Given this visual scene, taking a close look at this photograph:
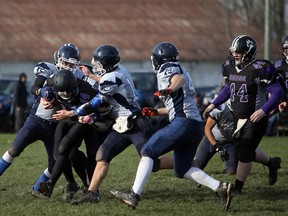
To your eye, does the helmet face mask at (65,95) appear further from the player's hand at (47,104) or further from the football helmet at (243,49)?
the football helmet at (243,49)

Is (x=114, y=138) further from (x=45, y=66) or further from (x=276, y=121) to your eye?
(x=276, y=121)

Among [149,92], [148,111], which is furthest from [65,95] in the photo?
[149,92]

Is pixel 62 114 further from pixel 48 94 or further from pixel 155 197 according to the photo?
pixel 155 197

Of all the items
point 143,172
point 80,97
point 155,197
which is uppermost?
point 80,97

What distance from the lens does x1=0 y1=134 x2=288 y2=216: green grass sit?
26.6 feet

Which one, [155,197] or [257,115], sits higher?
[257,115]

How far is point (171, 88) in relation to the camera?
26.1ft

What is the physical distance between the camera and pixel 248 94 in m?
8.94

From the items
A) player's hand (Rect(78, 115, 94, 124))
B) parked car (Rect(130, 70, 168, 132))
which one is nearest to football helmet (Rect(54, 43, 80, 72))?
player's hand (Rect(78, 115, 94, 124))

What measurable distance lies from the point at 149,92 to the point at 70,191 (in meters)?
11.2

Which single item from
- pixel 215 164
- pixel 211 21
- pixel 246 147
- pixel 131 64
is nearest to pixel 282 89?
pixel 246 147

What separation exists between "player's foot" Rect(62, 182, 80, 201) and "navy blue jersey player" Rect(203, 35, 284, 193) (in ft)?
5.74

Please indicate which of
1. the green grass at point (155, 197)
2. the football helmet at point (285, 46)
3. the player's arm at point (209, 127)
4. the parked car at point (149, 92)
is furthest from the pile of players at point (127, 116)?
the parked car at point (149, 92)

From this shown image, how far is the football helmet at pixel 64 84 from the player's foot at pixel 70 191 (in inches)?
41.8
